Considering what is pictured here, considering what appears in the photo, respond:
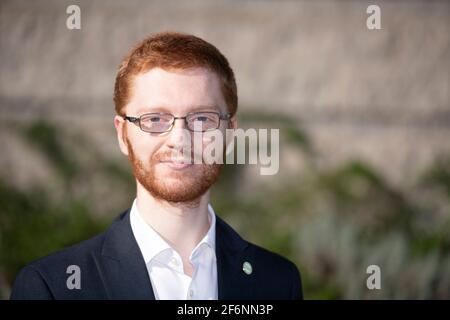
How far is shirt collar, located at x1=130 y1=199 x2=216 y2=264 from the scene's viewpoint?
1697 millimetres

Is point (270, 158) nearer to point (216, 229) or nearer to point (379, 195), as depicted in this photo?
point (379, 195)

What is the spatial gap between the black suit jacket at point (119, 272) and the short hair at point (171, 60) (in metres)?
0.35

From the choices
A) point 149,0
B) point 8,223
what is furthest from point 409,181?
point 8,223

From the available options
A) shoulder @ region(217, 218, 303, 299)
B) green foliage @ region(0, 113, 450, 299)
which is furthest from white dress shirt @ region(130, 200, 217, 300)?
green foliage @ region(0, 113, 450, 299)

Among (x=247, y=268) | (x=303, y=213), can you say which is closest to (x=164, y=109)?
(x=247, y=268)

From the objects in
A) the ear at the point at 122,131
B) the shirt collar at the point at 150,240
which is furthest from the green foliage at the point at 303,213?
the ear at the point at 122,131

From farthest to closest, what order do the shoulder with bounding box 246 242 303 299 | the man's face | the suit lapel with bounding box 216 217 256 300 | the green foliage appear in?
the green foliage, the shoulder with bounding box 246 242 303 299, the suit lapel with bounding box 216 217 256 300, the man's face

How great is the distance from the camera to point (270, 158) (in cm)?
407

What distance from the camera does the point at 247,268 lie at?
181 cm

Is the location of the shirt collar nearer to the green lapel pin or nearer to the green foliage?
the green lapel pin

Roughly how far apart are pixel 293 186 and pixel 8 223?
65.3 inches

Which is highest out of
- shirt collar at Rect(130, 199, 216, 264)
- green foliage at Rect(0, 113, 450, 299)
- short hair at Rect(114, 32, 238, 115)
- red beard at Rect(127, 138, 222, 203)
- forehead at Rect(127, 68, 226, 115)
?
short hair at Rect(114, 32, 238, 115)

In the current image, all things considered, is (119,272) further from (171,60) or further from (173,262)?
(171,60)

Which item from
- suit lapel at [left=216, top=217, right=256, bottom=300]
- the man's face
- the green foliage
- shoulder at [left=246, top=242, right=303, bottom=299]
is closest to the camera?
the man's face
